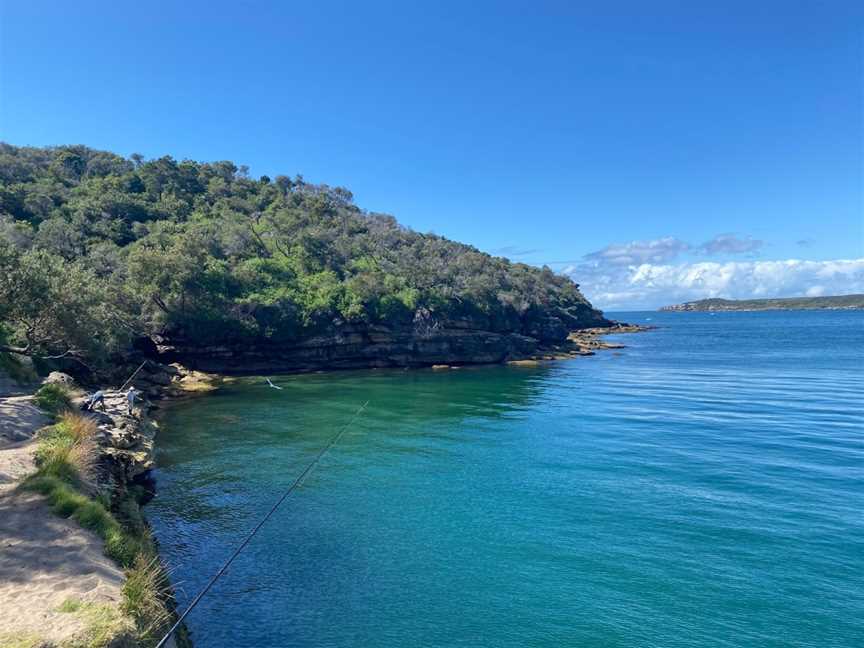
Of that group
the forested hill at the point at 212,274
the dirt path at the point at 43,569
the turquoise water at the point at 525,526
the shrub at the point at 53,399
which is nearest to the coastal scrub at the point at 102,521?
the dirt path at the point at 43,569

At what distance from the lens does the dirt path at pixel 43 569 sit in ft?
24.7

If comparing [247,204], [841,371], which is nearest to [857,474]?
[841,371]

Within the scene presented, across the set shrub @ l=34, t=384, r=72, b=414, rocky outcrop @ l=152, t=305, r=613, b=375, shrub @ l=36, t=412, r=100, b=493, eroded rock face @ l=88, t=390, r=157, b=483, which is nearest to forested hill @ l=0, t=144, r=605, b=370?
rocky outcrop @ l=152, t=305, r=613, b=375

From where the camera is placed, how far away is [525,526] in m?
15.9

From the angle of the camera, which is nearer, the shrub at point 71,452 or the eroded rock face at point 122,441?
the shrub at point 71,452

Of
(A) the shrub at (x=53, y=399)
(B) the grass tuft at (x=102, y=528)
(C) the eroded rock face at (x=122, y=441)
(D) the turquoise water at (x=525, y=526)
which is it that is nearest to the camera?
(B) the grass tuft at (x=102, y=528)

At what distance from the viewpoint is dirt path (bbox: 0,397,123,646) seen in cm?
753

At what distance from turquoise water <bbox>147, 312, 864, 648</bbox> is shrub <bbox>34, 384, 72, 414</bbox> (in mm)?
4672

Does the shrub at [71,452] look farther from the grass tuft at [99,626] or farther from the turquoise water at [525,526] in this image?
the grass tuft at [99,626]

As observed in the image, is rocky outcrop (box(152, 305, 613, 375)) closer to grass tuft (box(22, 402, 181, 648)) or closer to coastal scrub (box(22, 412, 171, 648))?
grass tuft (box(22, 402, 181, 648))

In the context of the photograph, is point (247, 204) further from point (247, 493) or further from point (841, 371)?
point (841, 371)

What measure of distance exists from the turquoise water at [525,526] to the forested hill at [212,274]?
32.2ft

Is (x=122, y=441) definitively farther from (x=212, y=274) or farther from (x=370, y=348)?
(x=370, y=348)

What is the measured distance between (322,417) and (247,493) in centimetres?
1349
